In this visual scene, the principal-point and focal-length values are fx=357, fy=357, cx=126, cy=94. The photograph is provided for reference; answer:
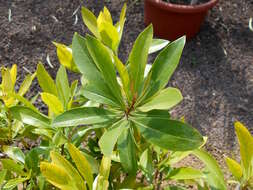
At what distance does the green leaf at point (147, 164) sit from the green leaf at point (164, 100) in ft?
0.53

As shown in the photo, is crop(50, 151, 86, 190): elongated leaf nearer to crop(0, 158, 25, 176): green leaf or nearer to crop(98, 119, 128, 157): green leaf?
crop(98, 119, 128, 157): green leaf

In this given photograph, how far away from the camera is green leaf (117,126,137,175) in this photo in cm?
83

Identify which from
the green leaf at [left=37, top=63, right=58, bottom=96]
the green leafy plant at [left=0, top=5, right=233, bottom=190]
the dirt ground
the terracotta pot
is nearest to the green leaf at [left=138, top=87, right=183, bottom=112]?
the green leafy plant at [left=0, top=5, right=233, bottom=190]

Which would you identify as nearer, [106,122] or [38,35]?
[106,122]

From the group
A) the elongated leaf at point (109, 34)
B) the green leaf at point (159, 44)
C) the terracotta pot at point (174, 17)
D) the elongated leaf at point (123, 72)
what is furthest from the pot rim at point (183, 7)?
the elongated leaf at point (123, 72)

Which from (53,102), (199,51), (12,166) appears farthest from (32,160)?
(199,51)

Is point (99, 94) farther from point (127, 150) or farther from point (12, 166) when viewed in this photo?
point (12, 166)

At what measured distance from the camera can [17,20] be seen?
262 cm

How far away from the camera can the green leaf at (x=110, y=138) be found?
2.51ft

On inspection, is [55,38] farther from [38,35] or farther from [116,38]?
[116,38]

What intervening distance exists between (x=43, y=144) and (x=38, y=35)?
1689 millimetres

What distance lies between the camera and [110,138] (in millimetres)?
786

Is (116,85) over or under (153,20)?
over

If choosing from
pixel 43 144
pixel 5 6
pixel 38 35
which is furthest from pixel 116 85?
pixel 5 6
